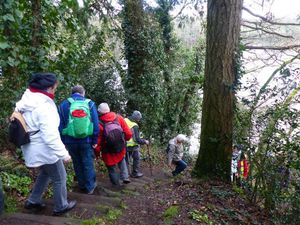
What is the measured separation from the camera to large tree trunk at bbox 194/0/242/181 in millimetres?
6730

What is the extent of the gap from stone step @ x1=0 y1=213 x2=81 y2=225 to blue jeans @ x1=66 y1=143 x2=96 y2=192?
1.33 m

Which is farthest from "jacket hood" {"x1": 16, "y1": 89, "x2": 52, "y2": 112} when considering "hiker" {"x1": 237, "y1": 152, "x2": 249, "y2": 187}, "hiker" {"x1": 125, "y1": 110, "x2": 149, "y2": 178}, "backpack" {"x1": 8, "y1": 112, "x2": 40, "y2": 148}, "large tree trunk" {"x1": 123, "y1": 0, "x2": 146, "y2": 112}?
"large tree trunk" {"x1": 123, "y1": 0, "x2": 146, "y2": 112}

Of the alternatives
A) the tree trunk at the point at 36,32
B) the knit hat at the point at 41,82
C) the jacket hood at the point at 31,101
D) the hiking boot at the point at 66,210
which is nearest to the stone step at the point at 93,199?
the hiking boot at the point at 66,210

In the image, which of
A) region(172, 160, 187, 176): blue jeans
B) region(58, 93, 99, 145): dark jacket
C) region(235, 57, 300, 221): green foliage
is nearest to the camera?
region(58, 93, 99, 145): dark jacket

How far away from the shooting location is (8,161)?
6.29 m

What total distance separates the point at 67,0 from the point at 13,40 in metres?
1.17

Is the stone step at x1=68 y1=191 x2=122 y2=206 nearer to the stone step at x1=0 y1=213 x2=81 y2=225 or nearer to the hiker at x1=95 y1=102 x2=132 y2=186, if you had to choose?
the stone step at x1=0 y1=213 x2=81 y2=225

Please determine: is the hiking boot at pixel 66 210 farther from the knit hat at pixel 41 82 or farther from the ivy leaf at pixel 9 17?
the ivy leaf at pixel 9 17

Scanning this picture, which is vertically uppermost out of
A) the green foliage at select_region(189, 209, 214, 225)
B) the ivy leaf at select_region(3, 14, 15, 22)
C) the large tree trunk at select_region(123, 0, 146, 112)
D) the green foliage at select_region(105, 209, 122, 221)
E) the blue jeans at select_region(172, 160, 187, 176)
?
the large tree trunk at select_region(123, 0, 146, 112)

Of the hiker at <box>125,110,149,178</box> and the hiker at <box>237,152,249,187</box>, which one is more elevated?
the hiker at <box>125,110,149,178</box>

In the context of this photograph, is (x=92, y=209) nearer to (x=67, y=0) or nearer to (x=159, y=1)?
(x=67, y=0)

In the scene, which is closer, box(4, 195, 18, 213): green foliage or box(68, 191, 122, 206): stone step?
box(4, 195, 18, 213): green foliage

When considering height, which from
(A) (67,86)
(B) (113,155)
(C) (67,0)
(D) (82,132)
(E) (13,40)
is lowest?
(B) (113,155)

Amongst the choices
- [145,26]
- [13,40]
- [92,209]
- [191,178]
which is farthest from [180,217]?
[145,26]
